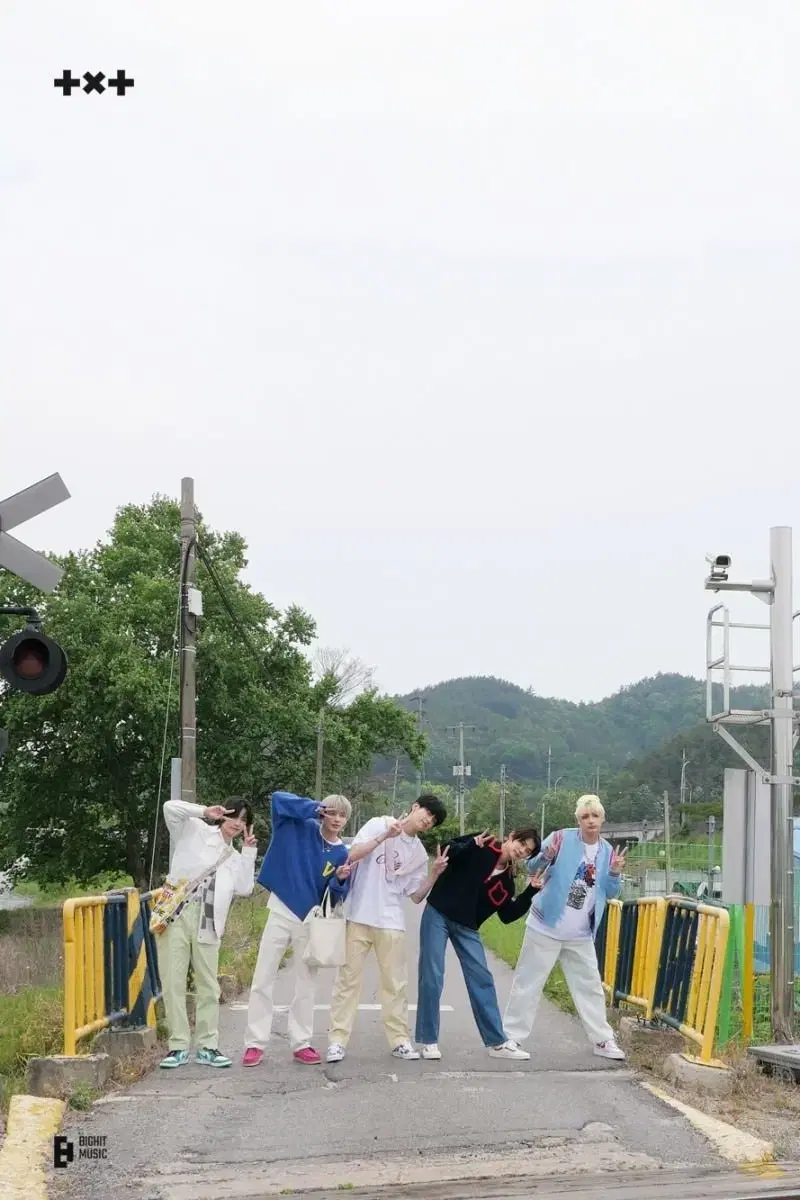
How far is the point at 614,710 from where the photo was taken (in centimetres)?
18462

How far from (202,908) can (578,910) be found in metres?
2.56

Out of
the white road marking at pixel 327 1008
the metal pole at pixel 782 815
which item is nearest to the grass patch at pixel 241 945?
the white road marking at pixel 327 1008

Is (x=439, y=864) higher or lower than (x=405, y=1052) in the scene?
higher

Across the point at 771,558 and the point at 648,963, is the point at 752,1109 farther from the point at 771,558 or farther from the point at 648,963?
the point at 771,558

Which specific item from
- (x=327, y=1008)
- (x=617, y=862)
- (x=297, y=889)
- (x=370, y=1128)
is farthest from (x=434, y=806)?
(x=327, y=1008)

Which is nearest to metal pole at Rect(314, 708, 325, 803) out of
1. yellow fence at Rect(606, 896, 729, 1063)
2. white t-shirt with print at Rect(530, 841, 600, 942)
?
yellow fence at Rect(606, 896, 729, 1063)

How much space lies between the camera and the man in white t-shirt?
9.11m

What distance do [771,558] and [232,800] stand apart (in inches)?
193

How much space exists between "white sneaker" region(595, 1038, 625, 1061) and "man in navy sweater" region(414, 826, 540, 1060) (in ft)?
1.67

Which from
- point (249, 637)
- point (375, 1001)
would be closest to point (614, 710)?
point (249, 637)

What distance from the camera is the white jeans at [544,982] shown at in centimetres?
961

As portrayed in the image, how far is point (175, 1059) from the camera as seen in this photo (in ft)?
29.1

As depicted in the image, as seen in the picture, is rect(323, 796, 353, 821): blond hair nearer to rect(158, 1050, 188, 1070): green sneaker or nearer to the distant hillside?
rect(158, 1050, 188, 1070): green sneaker

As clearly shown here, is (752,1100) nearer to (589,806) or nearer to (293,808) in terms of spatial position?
(589,806)
